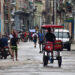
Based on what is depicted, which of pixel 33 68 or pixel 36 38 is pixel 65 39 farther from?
pixel 33 68

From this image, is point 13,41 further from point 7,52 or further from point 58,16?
point 58,16

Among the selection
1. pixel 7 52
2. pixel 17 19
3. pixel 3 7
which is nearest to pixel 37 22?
pixel 17 19

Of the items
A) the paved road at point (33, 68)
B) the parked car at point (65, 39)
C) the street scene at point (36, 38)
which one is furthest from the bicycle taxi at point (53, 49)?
the parked car at point (65, 39)

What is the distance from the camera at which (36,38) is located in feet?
170

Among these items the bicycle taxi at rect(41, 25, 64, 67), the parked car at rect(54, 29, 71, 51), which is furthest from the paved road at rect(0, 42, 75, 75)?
the parked car at rect(54, 29, 71, 51)

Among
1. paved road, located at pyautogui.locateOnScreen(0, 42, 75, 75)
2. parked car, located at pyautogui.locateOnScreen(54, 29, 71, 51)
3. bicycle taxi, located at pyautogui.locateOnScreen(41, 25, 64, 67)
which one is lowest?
parked car, located at pyautogui.locateOnScreen(54, 29, 71, 51)

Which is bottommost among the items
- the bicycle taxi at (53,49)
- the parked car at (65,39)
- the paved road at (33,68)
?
the parked car at (65,39)

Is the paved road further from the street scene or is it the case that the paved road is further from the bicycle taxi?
the bicycle taxi

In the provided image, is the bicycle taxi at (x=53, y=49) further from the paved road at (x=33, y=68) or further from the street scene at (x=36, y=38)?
the paved road at (x=33, y=68)

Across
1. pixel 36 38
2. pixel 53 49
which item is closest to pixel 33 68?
pixel 53 49

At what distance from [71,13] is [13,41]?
43.6 meters

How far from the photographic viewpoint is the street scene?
2527cm

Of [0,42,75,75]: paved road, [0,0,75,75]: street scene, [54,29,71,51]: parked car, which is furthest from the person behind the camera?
[54,29,71,51]: parked car

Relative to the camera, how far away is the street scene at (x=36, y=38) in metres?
25.3
